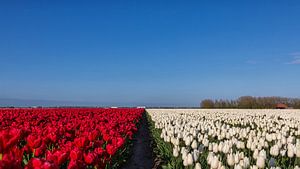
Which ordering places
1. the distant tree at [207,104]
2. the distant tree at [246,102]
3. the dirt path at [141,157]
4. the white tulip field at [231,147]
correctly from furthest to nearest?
the distant tree at [207,104] < the distant tree at [246,102] < the dirt path at [141,157] < the white tulip field at [231,147]

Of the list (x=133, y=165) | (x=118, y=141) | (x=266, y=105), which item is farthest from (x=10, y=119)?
(x=266, y=105)

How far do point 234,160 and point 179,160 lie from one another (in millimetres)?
1763

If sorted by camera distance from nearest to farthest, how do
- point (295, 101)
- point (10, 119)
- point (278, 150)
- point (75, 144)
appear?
point (75, 144) < point (278, 150) < point (10, 119) < point (295, 101)

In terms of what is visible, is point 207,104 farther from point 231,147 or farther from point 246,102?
point 231,147

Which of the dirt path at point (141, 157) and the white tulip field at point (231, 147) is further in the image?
the dirt path at point (141, 157)

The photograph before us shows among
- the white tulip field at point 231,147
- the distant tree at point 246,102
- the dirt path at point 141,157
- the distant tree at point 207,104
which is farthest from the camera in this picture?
the distant tree at point 207,104

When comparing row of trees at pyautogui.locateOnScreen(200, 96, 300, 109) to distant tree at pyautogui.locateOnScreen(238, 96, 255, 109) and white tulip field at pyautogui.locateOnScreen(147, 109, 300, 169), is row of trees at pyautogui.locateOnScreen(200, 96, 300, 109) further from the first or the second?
white tulip field at pyautogui.locateOnScreen(147, 109, 300, 169)

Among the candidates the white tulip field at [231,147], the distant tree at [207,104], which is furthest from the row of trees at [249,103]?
the white tulip field at [231,147]

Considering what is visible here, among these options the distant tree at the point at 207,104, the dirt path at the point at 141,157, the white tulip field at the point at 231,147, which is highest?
the distant tree at the point at 207,104

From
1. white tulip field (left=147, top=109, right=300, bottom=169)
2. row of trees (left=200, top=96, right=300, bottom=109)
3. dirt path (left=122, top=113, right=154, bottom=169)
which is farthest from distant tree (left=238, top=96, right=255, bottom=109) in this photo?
dirt path (left=122, top=113, right=154, bottom=169)

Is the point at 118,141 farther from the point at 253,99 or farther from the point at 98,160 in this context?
the point at 253,99

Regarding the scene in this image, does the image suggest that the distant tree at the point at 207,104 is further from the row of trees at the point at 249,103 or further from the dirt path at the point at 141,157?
the dirt path at the point at 141,157

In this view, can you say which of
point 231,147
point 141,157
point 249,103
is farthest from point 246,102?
point 231,147

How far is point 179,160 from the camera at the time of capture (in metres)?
6.88
